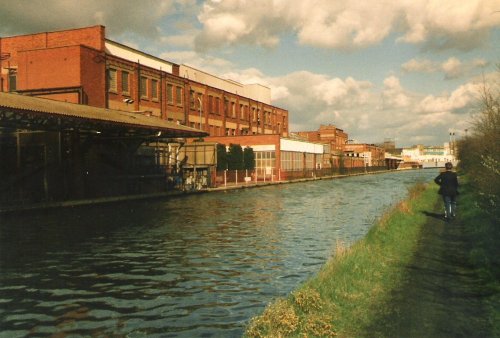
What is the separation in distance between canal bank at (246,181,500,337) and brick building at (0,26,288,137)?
30.2 metres

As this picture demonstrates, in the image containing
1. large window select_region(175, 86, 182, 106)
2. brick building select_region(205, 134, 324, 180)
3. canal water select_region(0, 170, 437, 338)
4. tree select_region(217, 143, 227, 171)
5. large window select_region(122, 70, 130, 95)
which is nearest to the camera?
canal water select_region(0, 170, 437, 338)

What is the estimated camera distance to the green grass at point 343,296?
540cm

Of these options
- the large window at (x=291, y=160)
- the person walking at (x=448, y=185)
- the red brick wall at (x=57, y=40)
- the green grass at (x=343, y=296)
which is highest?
the red brick wall at (x=57, y=40)

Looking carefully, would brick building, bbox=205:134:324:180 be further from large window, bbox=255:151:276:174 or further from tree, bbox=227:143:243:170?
tree, bbox=227:143:243:170

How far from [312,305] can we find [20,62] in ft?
124

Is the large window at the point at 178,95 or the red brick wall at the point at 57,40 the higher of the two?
the red brick wall at the point at 57,40

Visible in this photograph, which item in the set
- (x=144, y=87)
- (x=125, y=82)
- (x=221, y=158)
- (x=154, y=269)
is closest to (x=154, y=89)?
(x=144, y=87)

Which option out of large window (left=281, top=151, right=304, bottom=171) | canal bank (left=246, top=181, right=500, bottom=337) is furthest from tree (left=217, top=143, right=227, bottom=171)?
canal bank (left=246, top=181, right=500, bottom=337)

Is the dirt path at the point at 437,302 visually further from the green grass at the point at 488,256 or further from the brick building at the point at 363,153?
the brick building at the point at 363,153

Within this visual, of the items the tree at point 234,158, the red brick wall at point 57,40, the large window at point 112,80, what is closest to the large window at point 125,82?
the large window at point 112,80

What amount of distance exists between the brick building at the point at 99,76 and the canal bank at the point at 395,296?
99.0 ft

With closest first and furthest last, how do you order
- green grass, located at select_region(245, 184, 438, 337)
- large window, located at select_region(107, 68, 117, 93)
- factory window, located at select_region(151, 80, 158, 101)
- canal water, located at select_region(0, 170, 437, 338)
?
green grass, located at select_region(245, 184, 438, 337) < canal water, located at select_region(0, 170, 437, 338) < large window, located at select_region(107, 68, 117, 93) < factory window, located at select_region(151, 80, 158, 101)

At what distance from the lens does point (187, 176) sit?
3941 cm

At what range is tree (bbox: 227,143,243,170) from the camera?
49.7 metres
